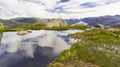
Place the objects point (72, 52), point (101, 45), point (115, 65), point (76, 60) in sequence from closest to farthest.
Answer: point (115, 65) < point (76, 60) < point (72, 52) < point (101, 45)

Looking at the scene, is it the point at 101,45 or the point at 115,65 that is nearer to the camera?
the point at 115,65

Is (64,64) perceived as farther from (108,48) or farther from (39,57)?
(108,48)

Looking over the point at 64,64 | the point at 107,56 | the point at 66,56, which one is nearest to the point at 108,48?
the point at 107,56

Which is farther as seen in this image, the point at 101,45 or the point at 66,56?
the point at 101,45

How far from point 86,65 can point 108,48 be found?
1210 cm

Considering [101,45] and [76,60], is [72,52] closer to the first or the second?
[76,60]

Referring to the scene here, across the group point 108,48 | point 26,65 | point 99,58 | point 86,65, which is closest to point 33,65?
point 26,65

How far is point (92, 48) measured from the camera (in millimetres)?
49031

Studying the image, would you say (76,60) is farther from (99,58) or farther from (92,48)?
(92,48)

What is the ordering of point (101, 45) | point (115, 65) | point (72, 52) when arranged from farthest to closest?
point (101, 45)
point (72, 52)
point (115, 65)

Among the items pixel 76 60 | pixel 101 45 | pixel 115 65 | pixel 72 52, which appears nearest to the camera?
pixel 115 65

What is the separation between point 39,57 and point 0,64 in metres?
8.90

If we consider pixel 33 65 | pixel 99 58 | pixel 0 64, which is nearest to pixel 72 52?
pixel 99 58

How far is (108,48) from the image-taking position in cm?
4959
